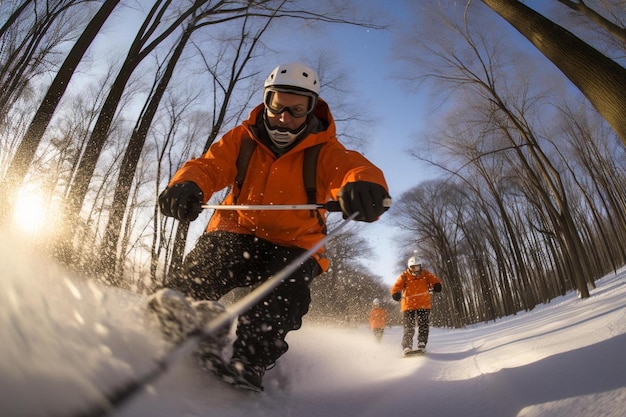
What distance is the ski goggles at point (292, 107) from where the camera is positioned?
2.57 metres

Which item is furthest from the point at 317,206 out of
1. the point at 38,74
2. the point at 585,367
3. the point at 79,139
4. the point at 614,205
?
the point at 614,205

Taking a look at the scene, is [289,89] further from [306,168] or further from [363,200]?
[363,200]

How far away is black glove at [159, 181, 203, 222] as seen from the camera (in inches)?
82.2

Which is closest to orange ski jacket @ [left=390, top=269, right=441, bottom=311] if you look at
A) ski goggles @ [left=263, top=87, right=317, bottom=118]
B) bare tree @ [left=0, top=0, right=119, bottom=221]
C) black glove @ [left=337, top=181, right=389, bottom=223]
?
ski goggles @ [left=263, top=87, right=317, bottom=118]

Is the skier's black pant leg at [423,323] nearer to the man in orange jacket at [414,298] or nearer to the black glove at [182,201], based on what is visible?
the man in orange jacket at [414,298]

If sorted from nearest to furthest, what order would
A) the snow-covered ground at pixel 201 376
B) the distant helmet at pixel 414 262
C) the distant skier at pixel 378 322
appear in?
the snow-covered ground at pixel 201 376, the distant helmet at pixel 414 262, the distant skier at pixel 378 322

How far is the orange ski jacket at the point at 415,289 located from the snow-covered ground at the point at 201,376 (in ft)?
13.0

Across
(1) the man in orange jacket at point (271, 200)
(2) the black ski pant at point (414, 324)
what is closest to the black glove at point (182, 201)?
(1) the man in orange jacket at point (271, 200)

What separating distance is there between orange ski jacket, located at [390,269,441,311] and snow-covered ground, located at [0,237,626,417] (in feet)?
13.0

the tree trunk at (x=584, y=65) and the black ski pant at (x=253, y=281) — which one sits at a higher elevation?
the tree trunk at (x=584, y=65)

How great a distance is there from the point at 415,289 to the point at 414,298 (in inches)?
10.2

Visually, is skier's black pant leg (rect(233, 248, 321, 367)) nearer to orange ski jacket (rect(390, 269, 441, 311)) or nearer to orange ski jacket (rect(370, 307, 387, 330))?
orange ski jacket (rect(390, 269, 441, 311))

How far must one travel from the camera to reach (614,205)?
21484 millimetres

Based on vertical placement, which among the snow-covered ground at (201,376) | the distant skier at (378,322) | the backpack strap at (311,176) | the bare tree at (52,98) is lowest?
the snow-covered ground at (201,376)
